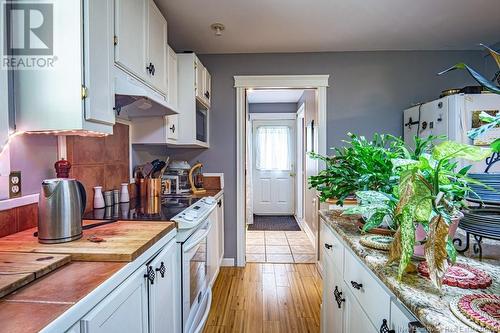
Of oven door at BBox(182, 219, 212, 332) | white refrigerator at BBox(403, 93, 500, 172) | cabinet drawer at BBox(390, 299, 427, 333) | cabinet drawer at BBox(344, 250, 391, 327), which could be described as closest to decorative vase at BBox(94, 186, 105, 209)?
oven door at BBox(182, 219, 212, 332)

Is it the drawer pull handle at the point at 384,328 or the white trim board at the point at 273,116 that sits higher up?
the white trim board at the point at 273,116

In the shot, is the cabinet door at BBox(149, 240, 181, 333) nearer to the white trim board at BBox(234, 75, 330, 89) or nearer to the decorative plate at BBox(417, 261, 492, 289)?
the decorative plate at BBox(417, 261, 492, 289)

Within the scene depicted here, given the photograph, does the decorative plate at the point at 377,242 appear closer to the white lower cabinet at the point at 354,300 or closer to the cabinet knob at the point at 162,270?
the white lower cabinet at the point at 354,300

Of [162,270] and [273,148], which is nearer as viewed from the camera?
[162,270]

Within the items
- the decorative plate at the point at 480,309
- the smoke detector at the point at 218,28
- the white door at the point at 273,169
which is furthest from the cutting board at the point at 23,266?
the white door at the point at 273,169

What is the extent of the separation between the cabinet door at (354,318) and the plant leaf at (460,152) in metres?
0.58

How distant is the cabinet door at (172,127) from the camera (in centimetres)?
235

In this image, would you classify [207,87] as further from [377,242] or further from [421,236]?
[421,236]

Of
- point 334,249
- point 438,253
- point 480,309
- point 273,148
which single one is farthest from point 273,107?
point 480,309

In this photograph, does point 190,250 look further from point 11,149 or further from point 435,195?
point 435,195

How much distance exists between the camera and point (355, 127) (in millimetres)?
3209

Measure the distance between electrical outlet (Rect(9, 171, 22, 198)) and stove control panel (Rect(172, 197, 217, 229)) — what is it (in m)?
0.71

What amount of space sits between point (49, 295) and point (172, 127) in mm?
1801

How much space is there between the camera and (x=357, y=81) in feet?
10.5
